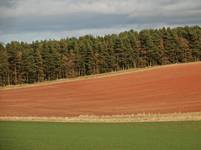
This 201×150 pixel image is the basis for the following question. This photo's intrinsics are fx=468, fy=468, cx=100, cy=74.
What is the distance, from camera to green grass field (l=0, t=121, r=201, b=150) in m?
19.6

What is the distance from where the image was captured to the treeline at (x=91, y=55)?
4087 inches

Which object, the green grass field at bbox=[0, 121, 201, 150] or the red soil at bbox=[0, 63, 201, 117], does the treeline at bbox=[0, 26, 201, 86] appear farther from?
the green grass field at bbox=[0, 121, 201, 150]

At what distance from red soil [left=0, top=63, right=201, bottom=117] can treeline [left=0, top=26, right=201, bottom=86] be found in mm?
28722

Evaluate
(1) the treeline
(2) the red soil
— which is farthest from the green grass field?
(1) the treeline

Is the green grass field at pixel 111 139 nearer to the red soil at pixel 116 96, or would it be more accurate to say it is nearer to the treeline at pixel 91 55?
the red soil at pixel 116 96

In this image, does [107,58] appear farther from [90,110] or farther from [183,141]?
[183,141]

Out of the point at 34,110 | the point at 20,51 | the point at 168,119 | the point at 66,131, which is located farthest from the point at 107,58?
the point at 66,131

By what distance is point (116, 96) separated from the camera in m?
59.3

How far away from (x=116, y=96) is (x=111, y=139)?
3663 centimetres

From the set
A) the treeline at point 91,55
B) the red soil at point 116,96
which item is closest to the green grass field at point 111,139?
the red soil at point 116,96

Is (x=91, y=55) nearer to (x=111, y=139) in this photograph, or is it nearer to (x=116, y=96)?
(x=116, y=96)

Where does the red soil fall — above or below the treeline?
below

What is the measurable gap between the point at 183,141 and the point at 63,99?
130ft

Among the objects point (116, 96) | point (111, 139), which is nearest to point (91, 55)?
point (116, 96)
